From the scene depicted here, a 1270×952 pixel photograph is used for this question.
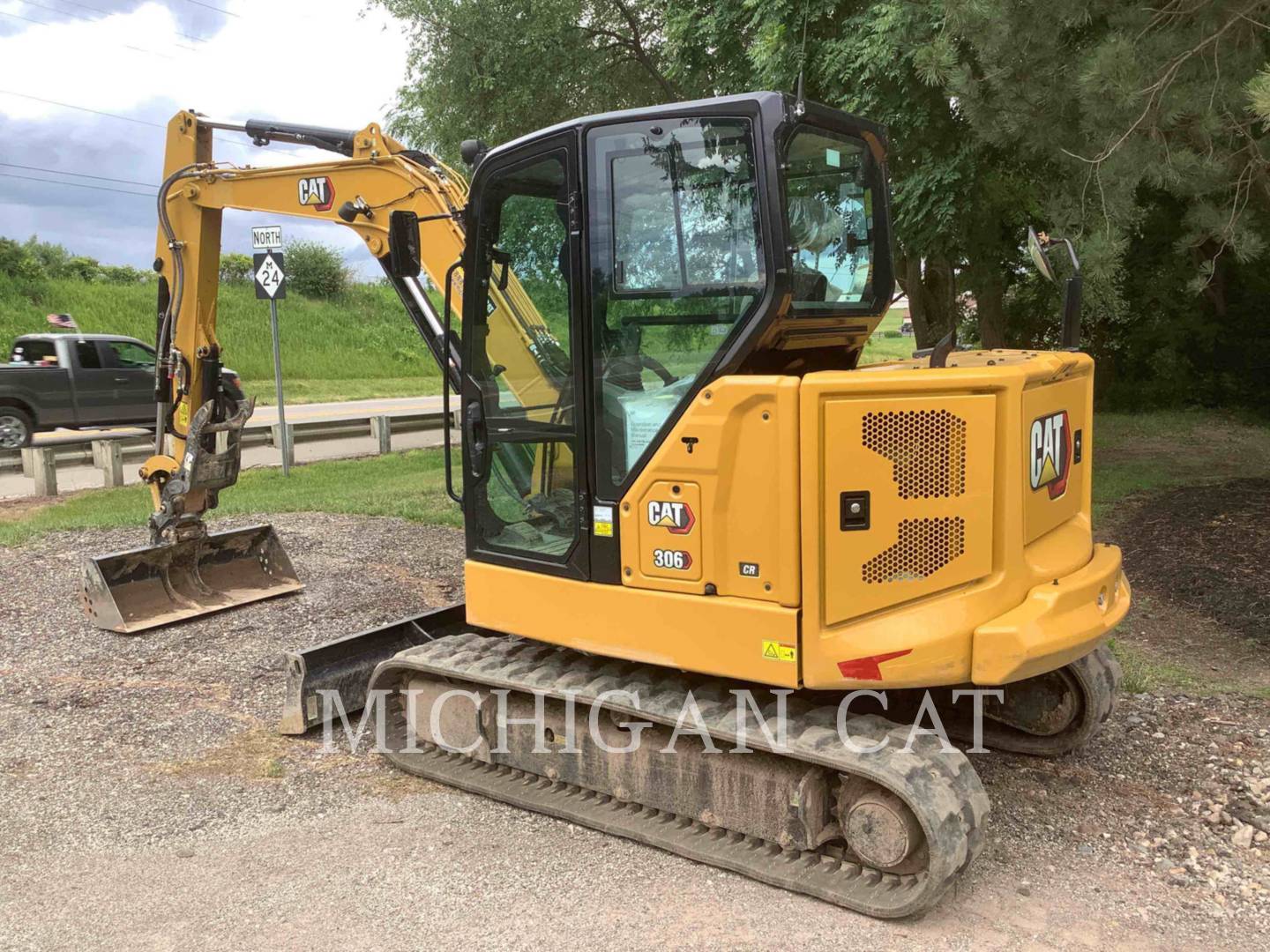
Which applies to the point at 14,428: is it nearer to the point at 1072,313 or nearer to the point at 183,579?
the point at 183,579

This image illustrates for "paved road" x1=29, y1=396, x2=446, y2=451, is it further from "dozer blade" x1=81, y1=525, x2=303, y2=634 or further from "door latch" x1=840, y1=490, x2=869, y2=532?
"door latch" x1=840, y1=490, x2=869, y2=532

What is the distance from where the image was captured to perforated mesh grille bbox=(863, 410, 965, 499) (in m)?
3.66

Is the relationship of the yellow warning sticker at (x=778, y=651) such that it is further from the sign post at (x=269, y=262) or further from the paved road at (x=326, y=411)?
the paved road at (x=326, y=411)

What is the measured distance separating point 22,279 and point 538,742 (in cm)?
2925

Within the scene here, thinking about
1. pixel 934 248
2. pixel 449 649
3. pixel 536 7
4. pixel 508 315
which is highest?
pixel 536 7

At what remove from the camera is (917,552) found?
374cm

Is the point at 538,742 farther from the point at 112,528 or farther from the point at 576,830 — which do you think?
the point at 112,528

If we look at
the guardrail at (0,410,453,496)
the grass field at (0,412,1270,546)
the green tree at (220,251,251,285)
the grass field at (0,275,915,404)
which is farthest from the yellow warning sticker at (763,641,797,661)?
the green tree at (220,251,251,285)

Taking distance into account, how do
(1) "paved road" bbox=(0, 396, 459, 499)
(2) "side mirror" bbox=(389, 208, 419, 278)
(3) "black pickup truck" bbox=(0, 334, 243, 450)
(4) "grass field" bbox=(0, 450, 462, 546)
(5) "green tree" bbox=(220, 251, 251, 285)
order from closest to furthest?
(2) "side mirror" bbox=(389, 208, 419, 278)
(4) "grass field" bbox=(0, 450, 462, 546)
(1) "paved road" bbox=(0, 396, 459, 499)
(3) "black pickup truck" bbox=(0, 334, 243, 450)
(5) "green tree" bbox=(220, 251, 251, 285)

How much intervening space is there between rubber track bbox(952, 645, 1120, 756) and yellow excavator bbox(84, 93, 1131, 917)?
0.05 ft

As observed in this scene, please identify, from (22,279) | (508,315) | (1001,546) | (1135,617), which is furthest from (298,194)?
(22,279)

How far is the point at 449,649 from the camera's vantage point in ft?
16.0

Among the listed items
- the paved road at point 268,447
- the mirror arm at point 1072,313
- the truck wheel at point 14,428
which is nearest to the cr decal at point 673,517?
the mirror arm at point 1072,313

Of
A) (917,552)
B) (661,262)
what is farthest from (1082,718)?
(661,262)
